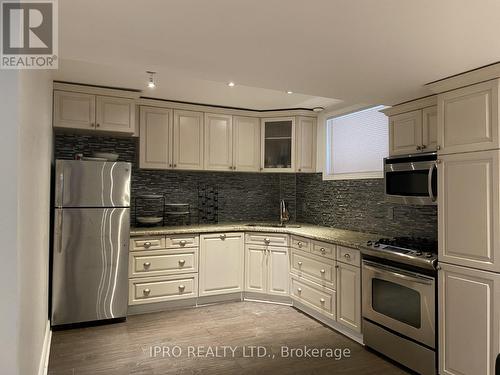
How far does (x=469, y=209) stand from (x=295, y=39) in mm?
1610

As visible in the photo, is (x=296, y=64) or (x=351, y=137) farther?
(x=351, y=137)

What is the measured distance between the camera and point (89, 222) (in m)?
3.36

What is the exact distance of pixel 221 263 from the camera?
4.13m

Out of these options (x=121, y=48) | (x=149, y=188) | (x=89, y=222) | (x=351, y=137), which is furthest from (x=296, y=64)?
(x=149, y=188)

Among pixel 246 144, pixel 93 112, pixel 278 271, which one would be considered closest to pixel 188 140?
pixel 246 144

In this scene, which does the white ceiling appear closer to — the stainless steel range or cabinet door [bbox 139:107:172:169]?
the stainless steel range

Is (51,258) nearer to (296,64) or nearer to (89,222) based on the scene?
(89,222)

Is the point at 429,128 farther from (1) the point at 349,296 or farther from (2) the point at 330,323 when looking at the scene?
(2) the point at 330,323

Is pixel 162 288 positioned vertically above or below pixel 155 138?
below

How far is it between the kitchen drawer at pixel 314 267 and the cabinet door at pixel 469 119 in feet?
5.14

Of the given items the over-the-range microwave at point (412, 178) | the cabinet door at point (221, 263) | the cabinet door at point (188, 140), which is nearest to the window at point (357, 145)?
the over-the-range microwave at point (412, 178)

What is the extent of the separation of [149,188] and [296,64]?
9.23 feet

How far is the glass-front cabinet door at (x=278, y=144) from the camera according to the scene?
4.60m

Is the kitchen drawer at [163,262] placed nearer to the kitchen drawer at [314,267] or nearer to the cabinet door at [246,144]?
the kitchen drawer at [314,267]
